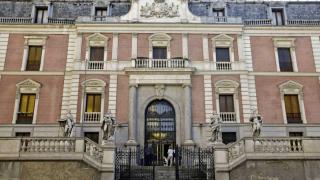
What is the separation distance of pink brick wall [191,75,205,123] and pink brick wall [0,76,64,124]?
10.2 meters

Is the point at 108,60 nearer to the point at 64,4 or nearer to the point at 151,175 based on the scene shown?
the point at 64,4

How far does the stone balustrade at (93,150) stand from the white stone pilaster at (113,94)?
10571 millimetres

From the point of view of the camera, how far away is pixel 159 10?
3094 centimetres

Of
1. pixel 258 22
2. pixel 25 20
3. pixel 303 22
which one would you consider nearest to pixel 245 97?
pixel 258 22

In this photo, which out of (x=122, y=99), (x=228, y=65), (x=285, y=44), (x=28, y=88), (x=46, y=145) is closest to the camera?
(x=46, y=145)

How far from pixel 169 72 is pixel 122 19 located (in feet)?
20.8

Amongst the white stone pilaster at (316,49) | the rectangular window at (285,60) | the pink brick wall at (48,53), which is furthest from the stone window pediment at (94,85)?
the white stone pilaster at (316,49)

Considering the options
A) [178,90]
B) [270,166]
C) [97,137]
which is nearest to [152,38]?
[178,90]

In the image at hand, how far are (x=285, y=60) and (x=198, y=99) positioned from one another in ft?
26.7

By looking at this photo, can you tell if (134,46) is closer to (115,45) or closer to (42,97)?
(115,45)

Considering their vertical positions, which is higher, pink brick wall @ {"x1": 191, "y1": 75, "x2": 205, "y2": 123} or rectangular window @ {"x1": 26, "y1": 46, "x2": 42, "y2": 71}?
rectangular window @ {"x1": 26, "y1": 46, "x2": 42, "y2": 71}

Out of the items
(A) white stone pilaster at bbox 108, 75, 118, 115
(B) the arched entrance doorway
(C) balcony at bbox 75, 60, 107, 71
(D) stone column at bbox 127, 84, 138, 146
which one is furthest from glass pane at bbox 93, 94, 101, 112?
(B) the arched entrance doorway

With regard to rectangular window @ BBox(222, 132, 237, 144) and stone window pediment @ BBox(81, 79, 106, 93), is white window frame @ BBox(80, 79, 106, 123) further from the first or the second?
rectangular window @ BBox(222, 132, 237, 144)

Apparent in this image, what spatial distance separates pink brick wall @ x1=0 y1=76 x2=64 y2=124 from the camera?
2744 centimetres
